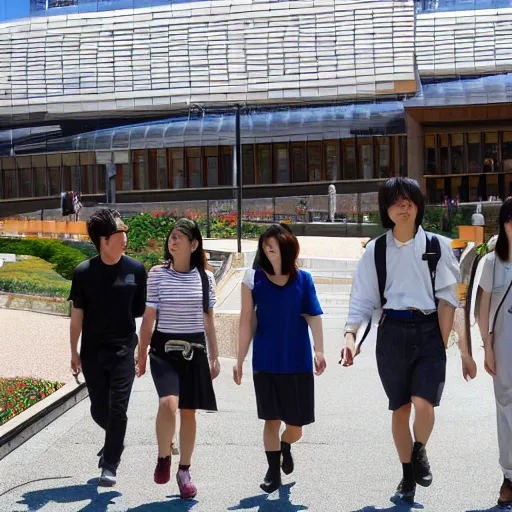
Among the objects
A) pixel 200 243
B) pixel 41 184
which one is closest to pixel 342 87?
pixel 41 184

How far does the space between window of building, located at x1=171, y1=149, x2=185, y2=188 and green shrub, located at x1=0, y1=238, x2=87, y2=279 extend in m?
15.5

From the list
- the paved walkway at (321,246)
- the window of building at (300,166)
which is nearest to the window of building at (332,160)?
the window of building at (300,166)

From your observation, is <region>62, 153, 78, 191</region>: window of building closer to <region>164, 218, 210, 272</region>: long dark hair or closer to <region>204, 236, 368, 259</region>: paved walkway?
<region>204, 236, 368, 259</region>: paved walkway

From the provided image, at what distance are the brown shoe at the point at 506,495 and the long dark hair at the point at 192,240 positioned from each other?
7.42 feet

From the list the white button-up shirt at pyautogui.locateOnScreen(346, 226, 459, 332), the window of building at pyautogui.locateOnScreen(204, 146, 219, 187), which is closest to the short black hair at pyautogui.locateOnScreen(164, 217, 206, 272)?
the white button-up shirt at pyautogui.locateOnScreen(346, 226, 459, 332)

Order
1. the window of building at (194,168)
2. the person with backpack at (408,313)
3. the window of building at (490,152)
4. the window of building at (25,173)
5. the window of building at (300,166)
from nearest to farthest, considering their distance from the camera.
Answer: the person with backpack at (408,313), the window of building at (300,166), the window of building at (490,152), the window of building at (194,168), the window of building at (25,173)

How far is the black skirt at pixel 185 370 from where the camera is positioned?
6.59m

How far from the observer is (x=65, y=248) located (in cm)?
2969

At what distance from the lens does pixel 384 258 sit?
634 centimetres

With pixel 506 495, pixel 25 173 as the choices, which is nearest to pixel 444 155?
pixel 25 173

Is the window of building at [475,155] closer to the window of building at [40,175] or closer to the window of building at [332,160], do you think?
the window of building at [332,160]

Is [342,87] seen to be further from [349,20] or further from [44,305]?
[44,305]

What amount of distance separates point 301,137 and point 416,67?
558 cm

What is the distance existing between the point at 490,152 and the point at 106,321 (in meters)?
40.8
